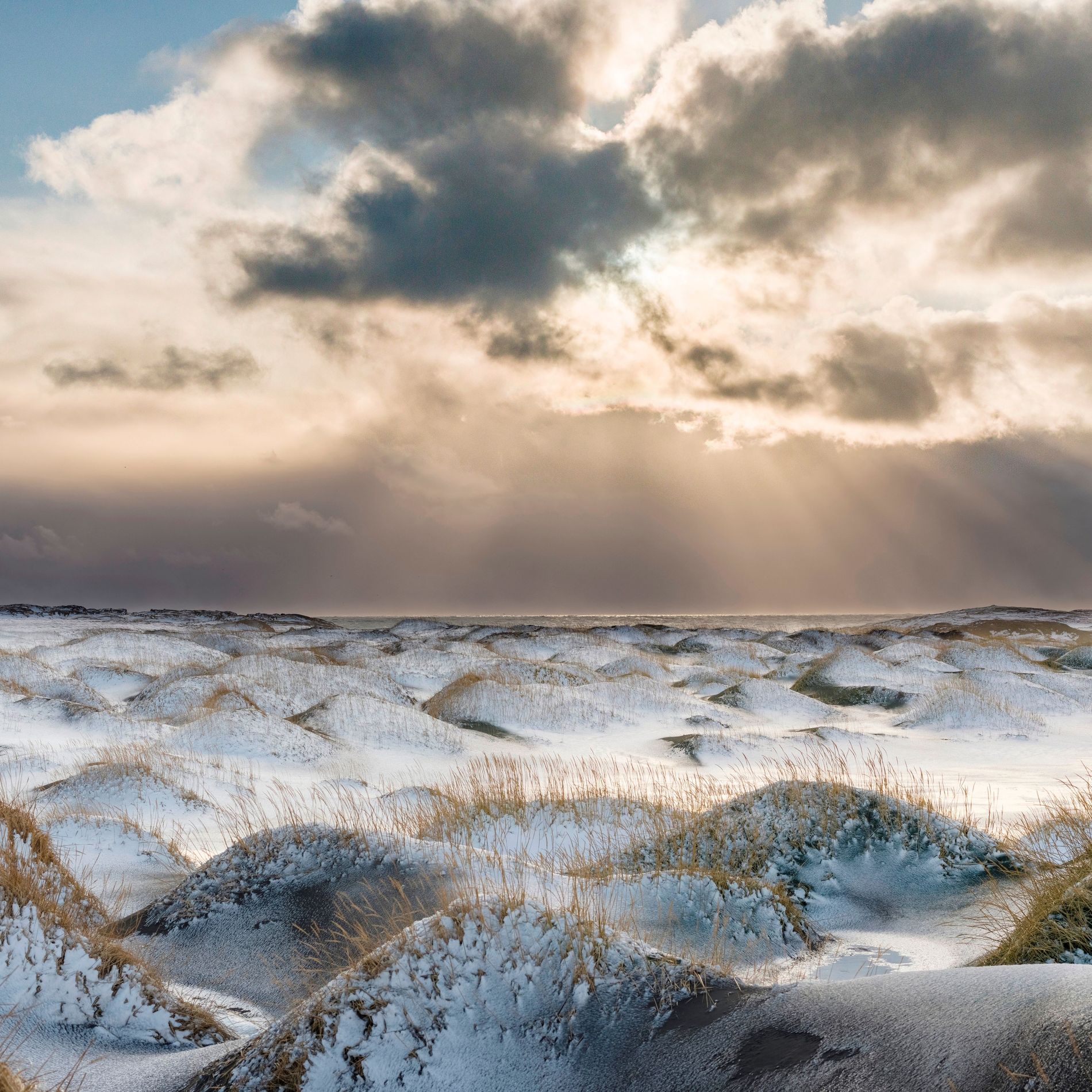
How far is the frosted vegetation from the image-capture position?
4117mm

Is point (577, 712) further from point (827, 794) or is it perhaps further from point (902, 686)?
point (827, 794)

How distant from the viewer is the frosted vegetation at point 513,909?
4117 millimetres

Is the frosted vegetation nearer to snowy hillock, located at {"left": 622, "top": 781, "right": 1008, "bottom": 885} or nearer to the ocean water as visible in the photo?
snowy hillock, located at {"left": 622, "top": 781, "right": 1008, "bottom": 885}

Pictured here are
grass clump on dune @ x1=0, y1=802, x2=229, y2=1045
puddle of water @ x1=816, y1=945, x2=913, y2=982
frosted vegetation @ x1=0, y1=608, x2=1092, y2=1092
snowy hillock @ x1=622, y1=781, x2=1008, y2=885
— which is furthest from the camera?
snowy hillock @ x1=622, y1=781, x2=1008, y2=885

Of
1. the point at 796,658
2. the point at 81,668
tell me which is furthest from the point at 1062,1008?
the point at 796,658

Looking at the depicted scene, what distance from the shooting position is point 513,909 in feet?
16.0

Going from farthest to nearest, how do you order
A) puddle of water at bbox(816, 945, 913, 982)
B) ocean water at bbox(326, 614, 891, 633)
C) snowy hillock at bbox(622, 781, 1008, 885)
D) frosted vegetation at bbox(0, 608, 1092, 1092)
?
ocean water at bbox(326, 614, 891, 633)
snowy hillock at bbox(622, 781, 1008, 885)
puddle of water at bbox(816, 945, 913, 982)
frosted vegetation at bbox(0, 608, 1092, 1092)

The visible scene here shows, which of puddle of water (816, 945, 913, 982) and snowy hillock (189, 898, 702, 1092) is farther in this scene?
puddle of water (816, 945, 913, 982)

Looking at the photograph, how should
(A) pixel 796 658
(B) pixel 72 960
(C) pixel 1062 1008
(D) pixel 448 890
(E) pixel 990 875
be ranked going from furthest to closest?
(A) pixel 796 658 < (E) pixel 990 875 < (D) pixel 448 890 < (B) pixel 72 960 < (C) pixel 1062 1008

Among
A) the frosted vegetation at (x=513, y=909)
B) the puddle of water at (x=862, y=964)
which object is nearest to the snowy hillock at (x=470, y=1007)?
the frosted vegetation at (x=513, y=909)

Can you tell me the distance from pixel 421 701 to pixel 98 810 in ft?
61.8

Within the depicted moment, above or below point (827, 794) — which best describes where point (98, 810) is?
below

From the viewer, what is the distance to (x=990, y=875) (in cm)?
838

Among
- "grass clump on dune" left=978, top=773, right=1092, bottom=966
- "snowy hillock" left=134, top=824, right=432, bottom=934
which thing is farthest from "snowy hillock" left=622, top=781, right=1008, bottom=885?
"snowy hillock" left=134, top=824, right=432, bottom=934
